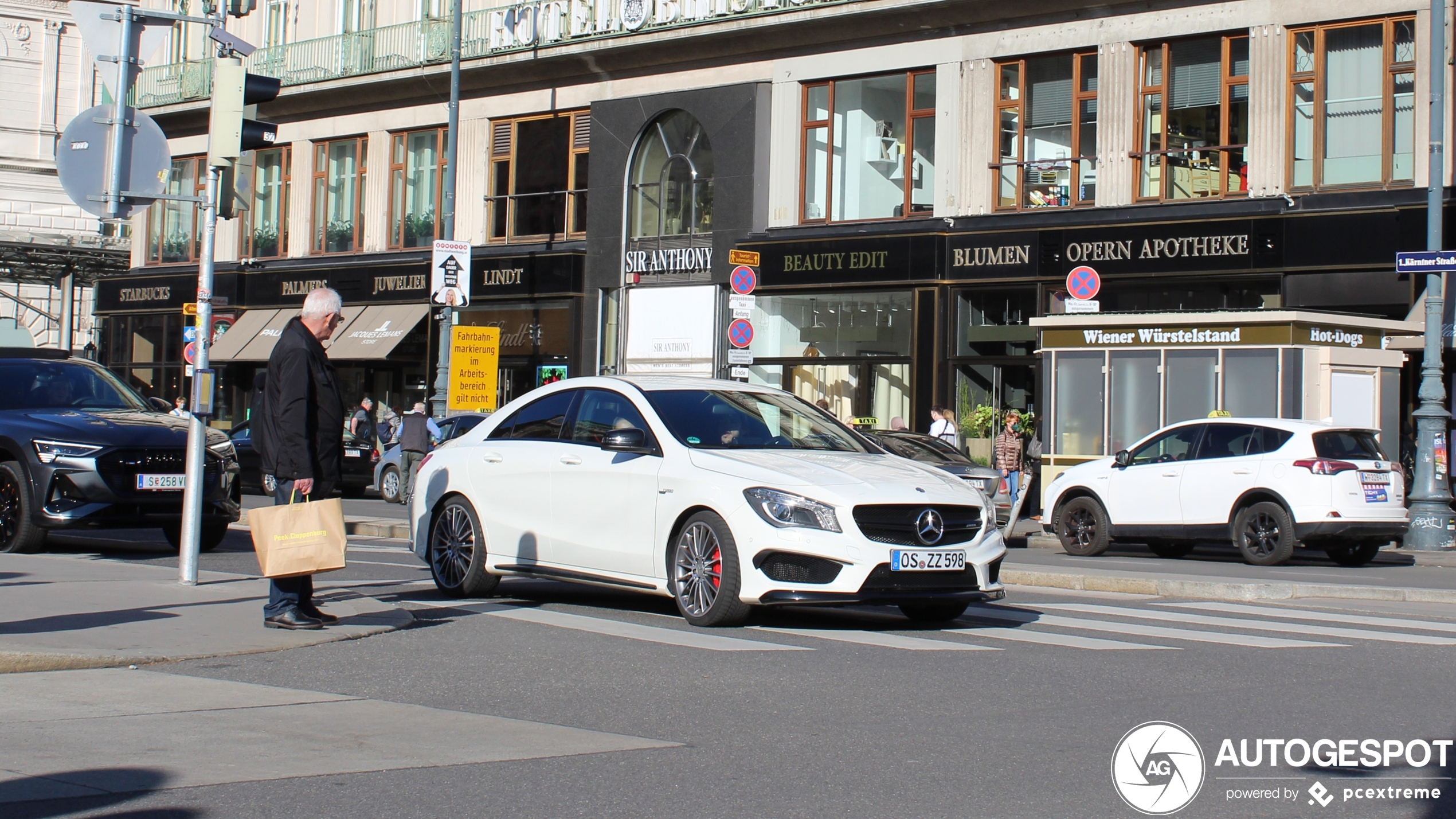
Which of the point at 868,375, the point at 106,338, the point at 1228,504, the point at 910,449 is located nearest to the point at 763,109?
the point at 868,375

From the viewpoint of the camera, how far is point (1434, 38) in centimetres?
2048

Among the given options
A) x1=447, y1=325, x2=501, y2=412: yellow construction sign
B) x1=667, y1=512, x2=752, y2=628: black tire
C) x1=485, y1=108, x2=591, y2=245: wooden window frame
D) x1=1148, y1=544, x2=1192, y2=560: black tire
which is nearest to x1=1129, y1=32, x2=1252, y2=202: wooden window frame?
x1=1148, y1=544, x2=1192, y2=560: black tire

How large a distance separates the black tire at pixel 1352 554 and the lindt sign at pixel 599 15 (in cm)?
1443

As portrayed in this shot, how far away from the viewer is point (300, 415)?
919cm

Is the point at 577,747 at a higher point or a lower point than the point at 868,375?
lower

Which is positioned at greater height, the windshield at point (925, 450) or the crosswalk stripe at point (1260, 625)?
the windshield at point (925, 450)

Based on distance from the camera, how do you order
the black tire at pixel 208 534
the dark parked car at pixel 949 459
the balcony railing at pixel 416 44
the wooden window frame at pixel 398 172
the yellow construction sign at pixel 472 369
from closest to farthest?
1. the black tire at pixel 208 534
2. the dark parked car at pixel 949 459
3. the yellow construction sign at pixel 472 369
4. the balcony railing at pixel 416 44
5. the wooden window frame at pixel 398 172

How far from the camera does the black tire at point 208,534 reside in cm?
1464

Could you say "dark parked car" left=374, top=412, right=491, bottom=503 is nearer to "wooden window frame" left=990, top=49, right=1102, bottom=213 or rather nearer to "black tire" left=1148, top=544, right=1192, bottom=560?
"wooden window frame" left=990, top=49, right=1102, bottom=213

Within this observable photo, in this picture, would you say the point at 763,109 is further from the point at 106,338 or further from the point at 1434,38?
the point at 106,338

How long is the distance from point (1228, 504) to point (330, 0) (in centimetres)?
→ 2791

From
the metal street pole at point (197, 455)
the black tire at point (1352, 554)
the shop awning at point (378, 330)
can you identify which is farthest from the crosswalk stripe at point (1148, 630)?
the shop awning at point (378, 330)

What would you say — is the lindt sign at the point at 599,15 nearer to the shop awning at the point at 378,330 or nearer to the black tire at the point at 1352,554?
the shop awning at the point at 378,330

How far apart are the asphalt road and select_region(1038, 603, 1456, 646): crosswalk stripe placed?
0.05 metres
